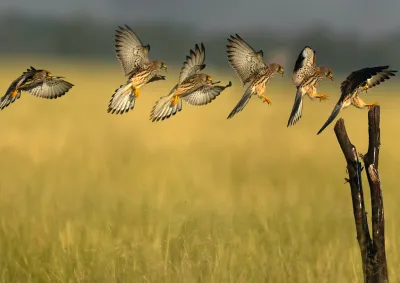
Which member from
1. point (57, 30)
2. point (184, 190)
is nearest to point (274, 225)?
point (184, 190)

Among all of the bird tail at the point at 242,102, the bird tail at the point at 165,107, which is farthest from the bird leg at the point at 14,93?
the bird tail at the point at 242,102

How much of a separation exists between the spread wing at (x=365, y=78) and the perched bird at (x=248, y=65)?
37 cm

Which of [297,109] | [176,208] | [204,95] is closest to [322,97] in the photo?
[297,109]

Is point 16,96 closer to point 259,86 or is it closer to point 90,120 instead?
point 259,86

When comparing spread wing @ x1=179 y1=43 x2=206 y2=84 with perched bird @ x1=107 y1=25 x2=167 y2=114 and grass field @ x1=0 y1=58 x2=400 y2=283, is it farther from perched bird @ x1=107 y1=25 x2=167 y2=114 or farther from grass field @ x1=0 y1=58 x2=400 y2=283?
grass field @ x1=0 y1=58 x2=400 y2=283

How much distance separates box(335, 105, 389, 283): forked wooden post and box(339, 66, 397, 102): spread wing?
76.2 inches

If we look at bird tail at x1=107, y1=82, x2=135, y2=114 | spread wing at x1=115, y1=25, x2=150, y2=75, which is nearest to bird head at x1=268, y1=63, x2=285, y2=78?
spread wing at x1=115, y1=25, x2=150, y2=75

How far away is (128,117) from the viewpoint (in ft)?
94.4

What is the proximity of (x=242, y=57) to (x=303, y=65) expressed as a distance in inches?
13.1

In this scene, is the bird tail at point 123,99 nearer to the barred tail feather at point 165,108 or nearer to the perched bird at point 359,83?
the barred tail feather at point 165,108

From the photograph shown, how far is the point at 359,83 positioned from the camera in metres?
3.31

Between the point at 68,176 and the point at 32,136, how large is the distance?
25.3ft

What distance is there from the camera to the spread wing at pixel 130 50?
10.4ft

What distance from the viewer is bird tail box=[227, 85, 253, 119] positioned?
295 centimetres
